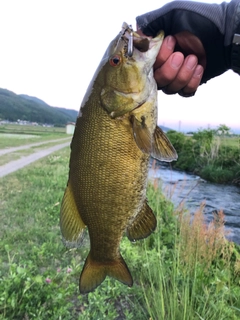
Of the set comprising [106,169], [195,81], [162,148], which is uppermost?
[195,81]

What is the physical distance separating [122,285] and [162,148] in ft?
9.21

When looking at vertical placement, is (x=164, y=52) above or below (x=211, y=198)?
above

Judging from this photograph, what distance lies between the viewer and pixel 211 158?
82.2 ft

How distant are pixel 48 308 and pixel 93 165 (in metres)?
2.49


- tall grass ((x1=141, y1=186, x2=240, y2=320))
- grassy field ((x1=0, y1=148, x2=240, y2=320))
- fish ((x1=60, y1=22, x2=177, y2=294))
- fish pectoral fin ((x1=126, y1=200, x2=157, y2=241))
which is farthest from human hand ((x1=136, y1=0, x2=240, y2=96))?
tall grass ((x1=141, y1=186, x2=240, y2=320))

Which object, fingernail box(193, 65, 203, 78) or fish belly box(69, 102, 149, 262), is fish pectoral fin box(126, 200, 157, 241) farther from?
fingernail box(193, 65, 203, 78)

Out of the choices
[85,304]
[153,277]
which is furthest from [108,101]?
[153,277]

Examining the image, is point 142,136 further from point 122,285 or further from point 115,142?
point 122,285

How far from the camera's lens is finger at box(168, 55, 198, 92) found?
6.07 feet

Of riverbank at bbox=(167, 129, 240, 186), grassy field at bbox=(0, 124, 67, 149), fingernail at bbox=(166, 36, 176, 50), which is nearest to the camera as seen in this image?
fingernail at bbox=(166, 36, 176, 50)

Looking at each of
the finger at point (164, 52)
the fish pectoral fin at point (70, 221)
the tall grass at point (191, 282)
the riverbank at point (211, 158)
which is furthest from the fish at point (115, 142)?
the riverbank at point (211, 158)

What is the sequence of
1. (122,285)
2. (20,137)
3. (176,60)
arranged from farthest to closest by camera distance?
(20,137)
(122,285)
(176,60)

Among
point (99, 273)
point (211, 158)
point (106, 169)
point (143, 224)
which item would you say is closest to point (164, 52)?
point (106, 169)

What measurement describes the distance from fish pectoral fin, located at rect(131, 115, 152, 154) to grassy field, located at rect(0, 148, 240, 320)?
34.9 inches
